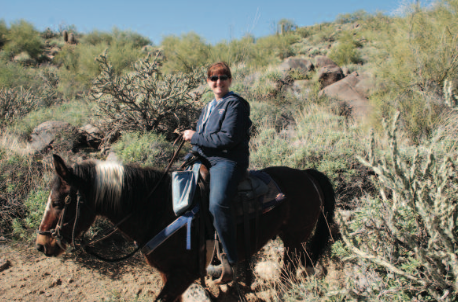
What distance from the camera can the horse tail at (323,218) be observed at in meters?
3.77

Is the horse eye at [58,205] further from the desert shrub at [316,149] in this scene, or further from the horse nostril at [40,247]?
the desert shrub at [316,149]

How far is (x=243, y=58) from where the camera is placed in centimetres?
1582

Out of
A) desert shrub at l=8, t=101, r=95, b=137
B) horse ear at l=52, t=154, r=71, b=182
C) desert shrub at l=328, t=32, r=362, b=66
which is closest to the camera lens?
horse ear at l=52, t=154, r=71, b=182

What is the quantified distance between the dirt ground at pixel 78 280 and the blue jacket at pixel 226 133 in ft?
6.75

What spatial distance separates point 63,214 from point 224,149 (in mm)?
1542

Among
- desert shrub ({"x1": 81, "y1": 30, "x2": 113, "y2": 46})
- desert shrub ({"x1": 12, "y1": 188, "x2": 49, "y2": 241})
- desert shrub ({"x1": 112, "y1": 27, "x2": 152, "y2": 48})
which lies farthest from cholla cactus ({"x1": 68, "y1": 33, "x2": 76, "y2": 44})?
desert shrub ({"x1": 12, "y1": 188, "x2": 49, "y2": 241})

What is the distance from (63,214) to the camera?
242 centimetres

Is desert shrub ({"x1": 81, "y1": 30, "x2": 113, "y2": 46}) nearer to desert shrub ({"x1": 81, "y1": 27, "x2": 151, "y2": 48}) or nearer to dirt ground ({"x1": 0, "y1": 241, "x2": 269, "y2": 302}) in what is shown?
desert shrub ({"x1": 81, "y1": 27, "x2": 151, "y2": 48})

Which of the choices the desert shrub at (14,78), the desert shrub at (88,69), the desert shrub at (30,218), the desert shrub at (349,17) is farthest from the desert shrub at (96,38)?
the desert shrub at (349,17)

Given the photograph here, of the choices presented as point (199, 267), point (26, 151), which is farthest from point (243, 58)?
point (199, 267)

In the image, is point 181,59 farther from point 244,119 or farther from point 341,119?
point 244,119

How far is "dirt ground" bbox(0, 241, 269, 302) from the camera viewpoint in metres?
3.84

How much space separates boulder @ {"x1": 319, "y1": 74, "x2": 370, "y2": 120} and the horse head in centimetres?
829

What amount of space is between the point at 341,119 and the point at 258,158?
3465mm
